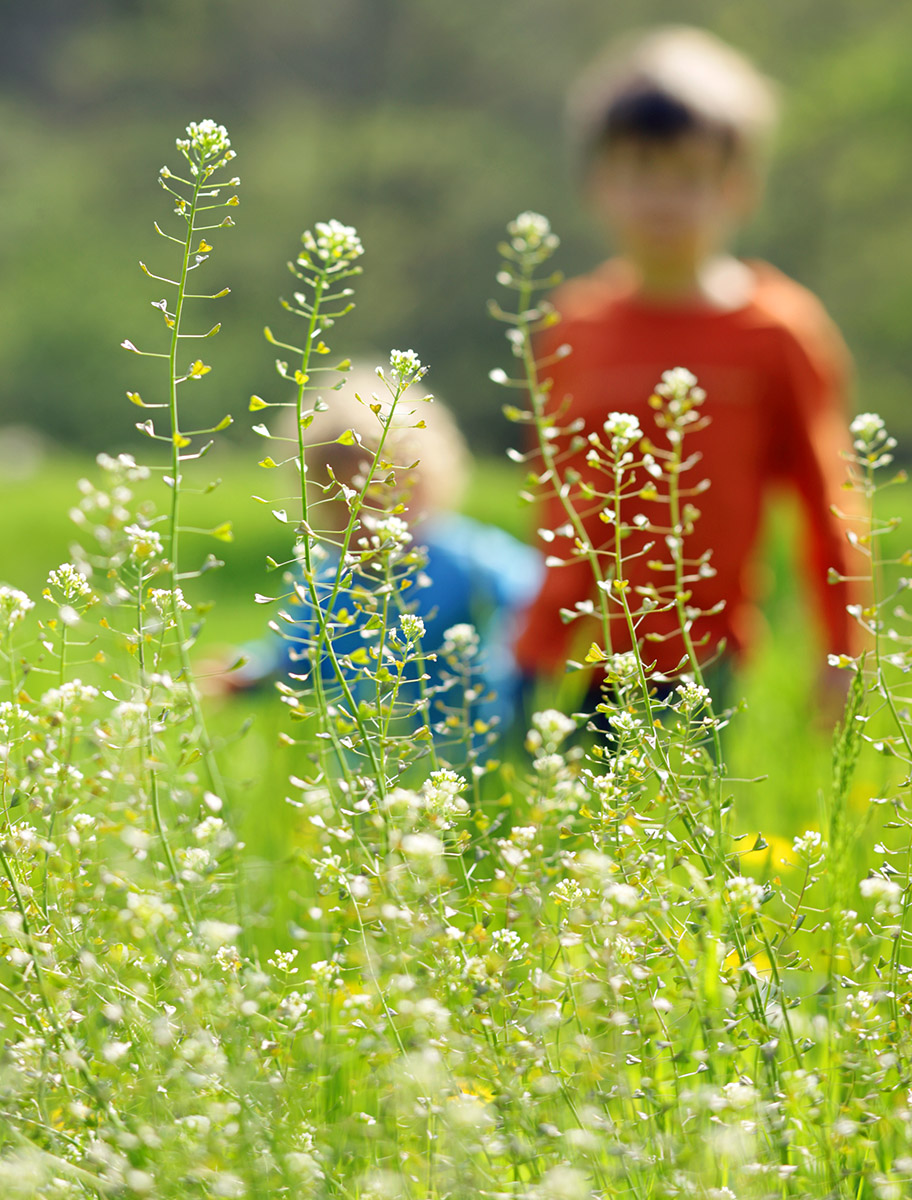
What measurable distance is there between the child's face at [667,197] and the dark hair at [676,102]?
3 cm

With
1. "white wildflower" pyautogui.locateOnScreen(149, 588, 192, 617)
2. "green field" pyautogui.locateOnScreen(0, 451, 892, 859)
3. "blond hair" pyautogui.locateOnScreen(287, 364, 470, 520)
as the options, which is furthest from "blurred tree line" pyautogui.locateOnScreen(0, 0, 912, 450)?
"white wildflower" pyautogui.locateOnScreen(149, 588, 192, 617)

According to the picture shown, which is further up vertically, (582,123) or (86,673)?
(582,123)

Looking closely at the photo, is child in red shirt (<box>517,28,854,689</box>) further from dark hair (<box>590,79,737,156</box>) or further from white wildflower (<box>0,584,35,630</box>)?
white wildflower (<box>0,584,35,630</box>)

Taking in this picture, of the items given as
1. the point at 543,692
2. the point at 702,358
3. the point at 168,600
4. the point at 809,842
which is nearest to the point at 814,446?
the point at 702,358

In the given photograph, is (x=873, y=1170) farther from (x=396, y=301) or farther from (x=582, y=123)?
(x=396, y=301)

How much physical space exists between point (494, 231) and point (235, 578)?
52.9 feet

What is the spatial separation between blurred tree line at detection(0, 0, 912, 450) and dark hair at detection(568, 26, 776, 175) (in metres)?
13.4

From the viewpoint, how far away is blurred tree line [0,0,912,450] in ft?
61.1

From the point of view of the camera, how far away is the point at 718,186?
117 inches

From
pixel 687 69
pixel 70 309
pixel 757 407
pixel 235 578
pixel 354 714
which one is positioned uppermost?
pixel 70 309

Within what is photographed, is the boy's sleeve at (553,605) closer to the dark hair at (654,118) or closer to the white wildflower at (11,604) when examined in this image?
the dark hair at (654,118)

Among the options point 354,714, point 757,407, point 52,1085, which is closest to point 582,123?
point 757,407

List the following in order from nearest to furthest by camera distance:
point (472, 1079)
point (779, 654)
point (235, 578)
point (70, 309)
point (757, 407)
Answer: point (472, 1079)
point (757, 407)
point (779, 654)
point (235, 578)
point (70, 309)

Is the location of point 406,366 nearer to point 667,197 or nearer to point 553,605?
point 553,605
